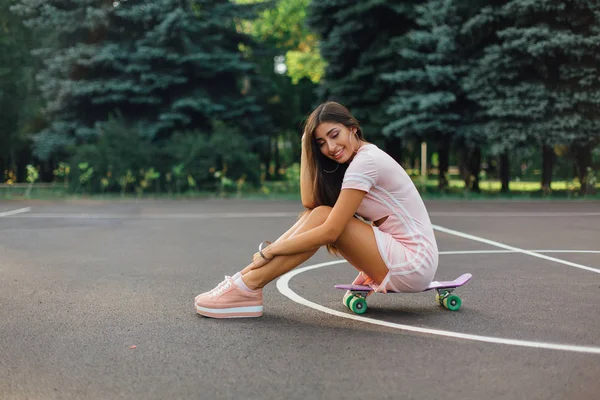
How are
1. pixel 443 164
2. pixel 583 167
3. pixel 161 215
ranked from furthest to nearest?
pixel 443 164 < pixel 583 167 < pixel 161 215

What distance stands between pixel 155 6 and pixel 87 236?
53.2 ft

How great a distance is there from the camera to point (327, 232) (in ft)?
16.8

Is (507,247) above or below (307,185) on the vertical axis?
below

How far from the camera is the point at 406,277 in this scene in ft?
17.6

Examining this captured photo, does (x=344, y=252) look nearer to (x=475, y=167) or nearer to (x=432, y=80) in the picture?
(x=432, y=80)

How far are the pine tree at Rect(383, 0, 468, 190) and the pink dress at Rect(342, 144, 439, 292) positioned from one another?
17.7 meters

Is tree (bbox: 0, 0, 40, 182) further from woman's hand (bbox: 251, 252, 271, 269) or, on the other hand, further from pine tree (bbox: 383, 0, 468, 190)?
woman's hand (bbox: 251, 252, 271, 269)

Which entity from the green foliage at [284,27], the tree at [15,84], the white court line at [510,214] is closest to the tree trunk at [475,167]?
the white court line at [510,214]

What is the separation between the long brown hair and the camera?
533 centimetres

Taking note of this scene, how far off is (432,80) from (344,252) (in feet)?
60.6

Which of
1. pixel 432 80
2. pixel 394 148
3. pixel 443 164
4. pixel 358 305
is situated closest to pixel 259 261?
pixel 358 305

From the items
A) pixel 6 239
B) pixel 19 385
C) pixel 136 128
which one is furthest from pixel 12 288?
pixel 136 128

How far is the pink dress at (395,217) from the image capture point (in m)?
5.25

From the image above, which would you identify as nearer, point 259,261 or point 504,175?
point 259,261
